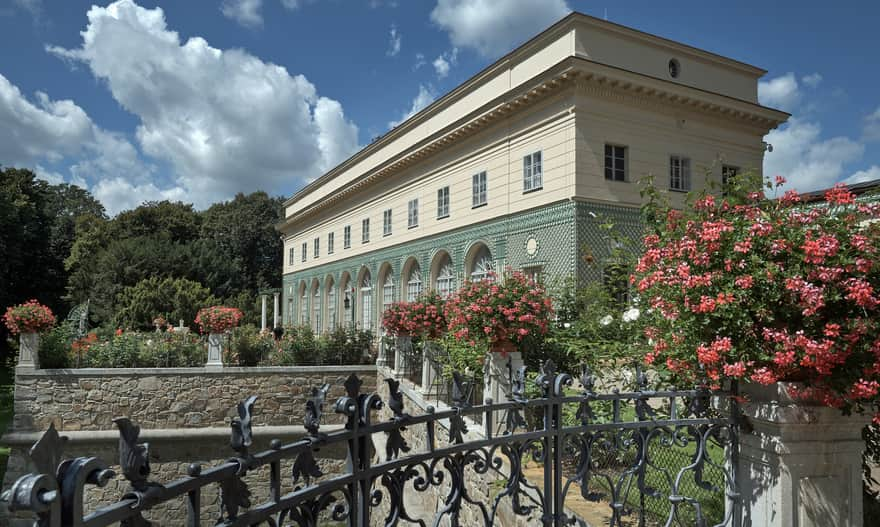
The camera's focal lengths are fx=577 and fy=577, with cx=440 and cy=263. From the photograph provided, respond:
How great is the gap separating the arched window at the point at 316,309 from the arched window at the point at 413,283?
40.8 ft

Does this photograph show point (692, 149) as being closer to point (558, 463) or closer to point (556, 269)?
point (556, 269)

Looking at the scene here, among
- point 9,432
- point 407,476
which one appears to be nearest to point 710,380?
point 407,476

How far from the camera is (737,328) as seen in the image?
3307 mm

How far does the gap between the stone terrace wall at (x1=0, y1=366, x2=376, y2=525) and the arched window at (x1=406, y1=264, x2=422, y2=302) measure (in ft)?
25.7

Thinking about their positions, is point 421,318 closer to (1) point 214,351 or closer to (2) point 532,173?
(1) point 214,351

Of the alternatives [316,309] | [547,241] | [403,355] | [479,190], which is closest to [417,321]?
[403,355]

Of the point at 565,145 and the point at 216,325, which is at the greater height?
the point at 565,145

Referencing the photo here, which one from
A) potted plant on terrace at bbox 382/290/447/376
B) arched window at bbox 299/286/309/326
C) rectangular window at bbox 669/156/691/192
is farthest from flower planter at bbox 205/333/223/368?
arched window at bbox 299/286/309/326

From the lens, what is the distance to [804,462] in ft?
10.4

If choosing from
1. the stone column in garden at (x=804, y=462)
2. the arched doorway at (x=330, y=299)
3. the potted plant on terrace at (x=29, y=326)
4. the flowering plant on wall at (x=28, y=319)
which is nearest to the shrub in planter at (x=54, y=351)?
the potted plant on terrace at (x=29, y=326)

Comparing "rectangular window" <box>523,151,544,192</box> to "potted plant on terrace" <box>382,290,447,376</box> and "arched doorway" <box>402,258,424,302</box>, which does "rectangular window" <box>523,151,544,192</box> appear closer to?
"potted plant on terrace" <box>382,290,447,376</box>

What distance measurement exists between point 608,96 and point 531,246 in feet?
14.9

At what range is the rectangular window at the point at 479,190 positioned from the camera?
18.7 metres

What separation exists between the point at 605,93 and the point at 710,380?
524 inches
